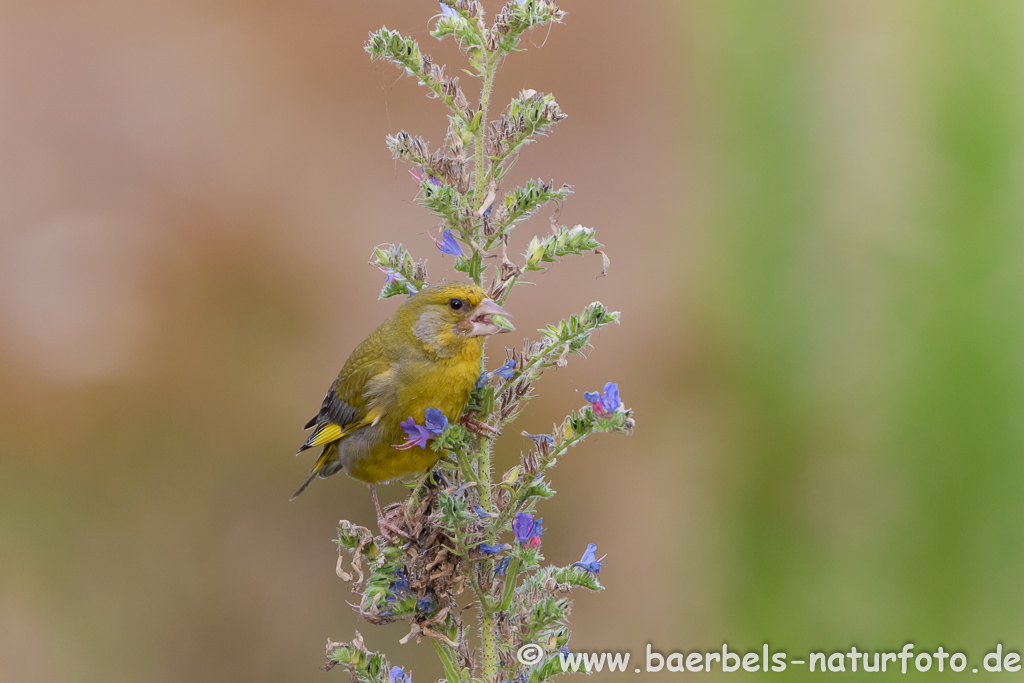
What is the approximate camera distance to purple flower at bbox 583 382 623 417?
5.56 ft

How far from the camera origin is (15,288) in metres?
4.29

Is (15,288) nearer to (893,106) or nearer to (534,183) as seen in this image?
(534,183)

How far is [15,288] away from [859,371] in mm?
4034

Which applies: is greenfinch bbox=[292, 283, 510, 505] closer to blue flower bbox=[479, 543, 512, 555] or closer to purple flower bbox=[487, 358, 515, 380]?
purple flower bbox=[487, 358, 515, 380]

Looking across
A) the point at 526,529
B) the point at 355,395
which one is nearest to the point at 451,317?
the point at 355,395

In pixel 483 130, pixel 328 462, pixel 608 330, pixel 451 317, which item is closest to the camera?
pixel 483 130

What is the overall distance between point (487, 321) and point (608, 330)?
277 centimetres

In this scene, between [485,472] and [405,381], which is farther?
[405,381]

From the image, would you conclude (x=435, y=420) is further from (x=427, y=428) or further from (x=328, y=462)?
(x=328, y=462)

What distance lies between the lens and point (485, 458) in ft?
6.13

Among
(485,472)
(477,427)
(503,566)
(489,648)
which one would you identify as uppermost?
(477,427)

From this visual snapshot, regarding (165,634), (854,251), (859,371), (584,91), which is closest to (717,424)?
(859,371)

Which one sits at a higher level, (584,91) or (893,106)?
(584,91)

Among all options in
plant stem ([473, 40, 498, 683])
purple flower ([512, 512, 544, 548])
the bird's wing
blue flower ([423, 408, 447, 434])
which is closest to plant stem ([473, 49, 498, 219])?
plant stem ([473, 40, 498, 683])
